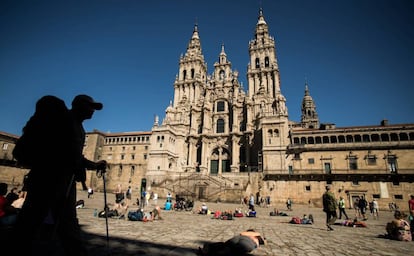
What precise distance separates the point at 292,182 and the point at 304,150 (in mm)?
5682

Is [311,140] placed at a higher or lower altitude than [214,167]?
higher

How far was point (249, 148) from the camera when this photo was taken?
39.9 m

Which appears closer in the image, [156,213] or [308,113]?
[156,213]

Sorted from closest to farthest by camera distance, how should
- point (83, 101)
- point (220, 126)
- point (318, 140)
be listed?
1. point (83, 101)
2. point (318, 140)
3. point (220, 126)

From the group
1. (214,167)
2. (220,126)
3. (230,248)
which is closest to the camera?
(230,248)

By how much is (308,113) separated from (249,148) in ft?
152

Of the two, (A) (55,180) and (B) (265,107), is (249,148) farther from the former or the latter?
(A) (55,180)

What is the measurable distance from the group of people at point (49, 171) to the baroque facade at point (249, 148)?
62.0ft

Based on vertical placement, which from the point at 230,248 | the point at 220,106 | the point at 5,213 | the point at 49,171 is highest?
the point at 220,106

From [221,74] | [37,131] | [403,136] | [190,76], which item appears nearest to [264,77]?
[221,74]

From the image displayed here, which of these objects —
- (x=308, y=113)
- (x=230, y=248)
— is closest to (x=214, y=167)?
(x=230, y=248)

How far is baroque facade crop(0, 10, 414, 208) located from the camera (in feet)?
102

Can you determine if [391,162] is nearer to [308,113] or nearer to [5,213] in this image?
[5,213]

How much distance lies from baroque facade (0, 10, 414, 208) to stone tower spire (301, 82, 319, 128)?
111 feet
